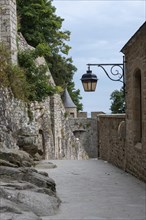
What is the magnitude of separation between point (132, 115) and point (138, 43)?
76.4 inches

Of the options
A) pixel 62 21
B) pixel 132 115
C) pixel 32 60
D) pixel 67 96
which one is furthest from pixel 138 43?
pixel 67 96

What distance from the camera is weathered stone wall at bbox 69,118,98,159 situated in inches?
1540

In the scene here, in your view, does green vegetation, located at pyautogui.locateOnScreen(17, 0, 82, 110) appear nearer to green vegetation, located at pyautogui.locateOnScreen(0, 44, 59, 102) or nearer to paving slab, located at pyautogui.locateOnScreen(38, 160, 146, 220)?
green vegetation, located at pyautogui.locateOnScreen(0, 44, 59, 102)

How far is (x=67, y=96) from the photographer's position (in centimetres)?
4206

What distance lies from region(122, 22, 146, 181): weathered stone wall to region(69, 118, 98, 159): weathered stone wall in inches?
1086

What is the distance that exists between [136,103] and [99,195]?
321 centimetres

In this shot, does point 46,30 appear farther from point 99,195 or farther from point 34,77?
point 99,195

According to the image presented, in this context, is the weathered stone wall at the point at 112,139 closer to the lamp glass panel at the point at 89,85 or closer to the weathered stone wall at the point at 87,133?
the lamp glass panel at the point at 89,85

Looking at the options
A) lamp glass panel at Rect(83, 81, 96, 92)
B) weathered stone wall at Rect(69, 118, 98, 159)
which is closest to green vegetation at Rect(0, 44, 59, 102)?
lamp glass panel at Rect(83, 81, 96, 92)

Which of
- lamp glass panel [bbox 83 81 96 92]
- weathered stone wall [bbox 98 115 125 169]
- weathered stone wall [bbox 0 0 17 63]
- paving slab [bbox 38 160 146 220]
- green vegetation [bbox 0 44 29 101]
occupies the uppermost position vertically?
weathered stone wall [bbox 0 0 17 63]

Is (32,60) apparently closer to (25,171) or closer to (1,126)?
(1,126)

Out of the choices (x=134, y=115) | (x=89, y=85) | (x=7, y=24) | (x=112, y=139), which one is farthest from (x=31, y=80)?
(x=134, y=115)

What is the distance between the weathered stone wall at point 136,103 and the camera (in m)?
9.36

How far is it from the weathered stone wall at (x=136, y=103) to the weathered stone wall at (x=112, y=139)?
33.7 inches
